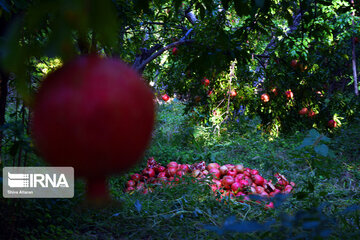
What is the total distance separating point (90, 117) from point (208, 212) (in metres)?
1.87

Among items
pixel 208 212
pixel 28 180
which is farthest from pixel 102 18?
pixel 208 212

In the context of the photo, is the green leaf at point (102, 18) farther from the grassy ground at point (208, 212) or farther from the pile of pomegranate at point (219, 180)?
the pile of pomegranate at point (219, 180)

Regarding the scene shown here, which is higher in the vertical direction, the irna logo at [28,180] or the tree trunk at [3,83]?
the tree trunk at [3,83]

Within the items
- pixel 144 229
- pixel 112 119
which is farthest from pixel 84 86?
pixel 144 229

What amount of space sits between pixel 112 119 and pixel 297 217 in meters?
0.88

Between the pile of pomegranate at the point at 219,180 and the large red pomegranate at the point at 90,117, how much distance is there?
2.25 meters

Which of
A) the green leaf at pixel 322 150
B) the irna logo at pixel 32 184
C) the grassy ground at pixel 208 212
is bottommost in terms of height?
the grassy ground at pixel 208 212

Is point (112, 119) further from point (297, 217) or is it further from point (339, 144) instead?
point (339, 144)

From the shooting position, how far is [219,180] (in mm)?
2779

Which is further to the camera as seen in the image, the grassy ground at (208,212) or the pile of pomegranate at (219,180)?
the pile of pomegranate at (219,180)

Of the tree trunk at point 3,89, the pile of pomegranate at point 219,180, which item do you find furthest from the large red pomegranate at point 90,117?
the pile of pomegranate at point 219,180

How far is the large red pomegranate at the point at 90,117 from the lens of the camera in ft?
0.78

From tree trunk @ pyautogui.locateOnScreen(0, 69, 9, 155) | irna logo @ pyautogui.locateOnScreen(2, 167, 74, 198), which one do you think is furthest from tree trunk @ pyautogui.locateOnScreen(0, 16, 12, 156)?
irna logo @ pyautogui.locateOnScreen(2, 167, 74, 198)

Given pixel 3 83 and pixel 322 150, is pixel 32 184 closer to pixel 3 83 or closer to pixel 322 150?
pixel 3 83
